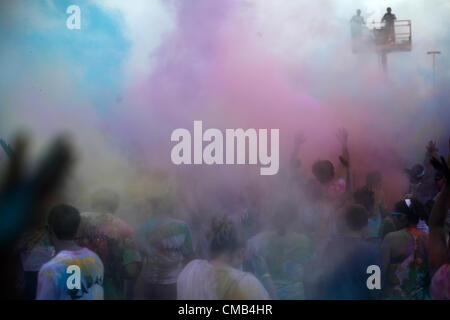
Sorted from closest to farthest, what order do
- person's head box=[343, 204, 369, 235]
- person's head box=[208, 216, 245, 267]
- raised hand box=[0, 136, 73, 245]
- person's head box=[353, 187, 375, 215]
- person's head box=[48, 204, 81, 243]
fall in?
1. person's head box=[208, 216, 245, 267]
2. person's head box=[48, 204, 81, 243]
3. person's head box=[343, 204, 369, 235]
4. raised hand box=[0, 136, 73, 245]
5. person's head box=[353, 187, 375, 215]

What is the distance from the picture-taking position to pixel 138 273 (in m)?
4.42

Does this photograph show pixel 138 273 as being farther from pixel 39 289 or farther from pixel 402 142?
pixel 402 142

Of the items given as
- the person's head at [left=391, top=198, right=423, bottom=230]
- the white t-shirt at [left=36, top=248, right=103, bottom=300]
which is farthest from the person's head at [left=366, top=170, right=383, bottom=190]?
the white t-shirt at [left=36, top=248, right=103, bottom=300]

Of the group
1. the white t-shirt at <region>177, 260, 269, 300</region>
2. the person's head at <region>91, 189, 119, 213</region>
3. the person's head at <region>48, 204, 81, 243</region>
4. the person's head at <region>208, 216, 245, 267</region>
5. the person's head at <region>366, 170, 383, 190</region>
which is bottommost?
the white t-shirt at <region>177, 260, 269, 300</region>

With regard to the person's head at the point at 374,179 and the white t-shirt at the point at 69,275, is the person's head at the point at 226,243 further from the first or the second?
the person's head at the point at 374,179

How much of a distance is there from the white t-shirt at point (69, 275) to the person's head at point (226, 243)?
861 mm

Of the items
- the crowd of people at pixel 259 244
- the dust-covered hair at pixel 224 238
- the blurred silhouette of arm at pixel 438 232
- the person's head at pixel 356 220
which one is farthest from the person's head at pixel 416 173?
the dust-covered hair at pixel 224 238

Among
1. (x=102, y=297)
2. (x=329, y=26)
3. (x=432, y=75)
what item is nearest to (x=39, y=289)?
(x=102, y=297)

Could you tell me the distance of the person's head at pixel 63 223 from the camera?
4082mm

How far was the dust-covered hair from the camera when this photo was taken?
3.93 m

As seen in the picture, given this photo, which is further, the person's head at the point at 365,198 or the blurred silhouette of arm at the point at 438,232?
the person's head at the point at 365,198

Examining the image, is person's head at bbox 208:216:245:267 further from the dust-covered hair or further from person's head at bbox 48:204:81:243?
person's head at bbox 48:204:81:243

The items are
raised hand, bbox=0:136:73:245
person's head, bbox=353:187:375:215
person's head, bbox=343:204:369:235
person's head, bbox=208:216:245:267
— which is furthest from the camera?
person's head, bbox=353:187:375:215
